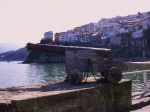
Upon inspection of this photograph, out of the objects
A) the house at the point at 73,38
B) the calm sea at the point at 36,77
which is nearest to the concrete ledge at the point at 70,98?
the calm sea at the point at 36,77

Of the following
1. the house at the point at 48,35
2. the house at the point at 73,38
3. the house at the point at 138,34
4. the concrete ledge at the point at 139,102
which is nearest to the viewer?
the concrete ledge at the point at 139,102

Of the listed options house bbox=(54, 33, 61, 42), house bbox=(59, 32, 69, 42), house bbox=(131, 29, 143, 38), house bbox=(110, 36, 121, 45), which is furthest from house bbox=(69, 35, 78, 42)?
house bbox=(131, 29, 143, 38)

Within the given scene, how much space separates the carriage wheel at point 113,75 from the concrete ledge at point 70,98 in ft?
0.45

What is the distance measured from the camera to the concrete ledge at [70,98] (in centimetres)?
488

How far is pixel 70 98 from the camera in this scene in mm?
5609

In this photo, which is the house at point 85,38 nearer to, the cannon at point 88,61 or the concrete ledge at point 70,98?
the cannon at point 88,61

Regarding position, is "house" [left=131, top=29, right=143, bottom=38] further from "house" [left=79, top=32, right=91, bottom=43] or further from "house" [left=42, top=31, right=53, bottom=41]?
"house" [left=42, top=31, right=53, bottom=41]

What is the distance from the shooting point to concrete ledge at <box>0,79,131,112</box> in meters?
4.88

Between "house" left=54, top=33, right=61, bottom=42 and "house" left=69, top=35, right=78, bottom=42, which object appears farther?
"house" left=54, top=33, right=61, bottom=42

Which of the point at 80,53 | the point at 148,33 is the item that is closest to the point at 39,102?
the point at 80,53

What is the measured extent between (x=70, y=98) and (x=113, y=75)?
62.8 inches

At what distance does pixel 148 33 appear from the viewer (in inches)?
4833

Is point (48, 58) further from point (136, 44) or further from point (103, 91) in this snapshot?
point (103, 91)

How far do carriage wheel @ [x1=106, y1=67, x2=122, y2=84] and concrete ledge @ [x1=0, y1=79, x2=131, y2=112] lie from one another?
0.45 ft
